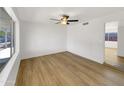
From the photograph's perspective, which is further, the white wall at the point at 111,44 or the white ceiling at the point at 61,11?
the white wall at the point at 111,44

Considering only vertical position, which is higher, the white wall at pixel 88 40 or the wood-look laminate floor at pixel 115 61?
the white wall at pixel 88 40

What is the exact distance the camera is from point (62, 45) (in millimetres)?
9039

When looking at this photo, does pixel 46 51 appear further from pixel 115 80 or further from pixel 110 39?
pixel 110 39

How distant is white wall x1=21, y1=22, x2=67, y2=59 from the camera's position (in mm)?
6664

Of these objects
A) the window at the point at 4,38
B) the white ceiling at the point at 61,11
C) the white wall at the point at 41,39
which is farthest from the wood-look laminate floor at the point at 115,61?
the window at the point at 4,38

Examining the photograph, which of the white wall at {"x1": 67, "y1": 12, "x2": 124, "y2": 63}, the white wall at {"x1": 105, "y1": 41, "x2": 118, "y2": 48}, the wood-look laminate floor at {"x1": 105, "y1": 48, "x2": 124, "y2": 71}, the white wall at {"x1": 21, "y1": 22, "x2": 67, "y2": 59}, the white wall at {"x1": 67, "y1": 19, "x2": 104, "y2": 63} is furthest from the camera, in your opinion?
the white wall at {"x1": 105, "y1": 41, "x2": 118, "y2": 48}

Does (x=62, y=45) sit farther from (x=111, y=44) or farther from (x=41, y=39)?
(x=111, y=44)

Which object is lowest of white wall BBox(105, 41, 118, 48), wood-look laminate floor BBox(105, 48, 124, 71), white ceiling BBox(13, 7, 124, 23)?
wood-look laminate floor BBox(105, 48, 124, 71)

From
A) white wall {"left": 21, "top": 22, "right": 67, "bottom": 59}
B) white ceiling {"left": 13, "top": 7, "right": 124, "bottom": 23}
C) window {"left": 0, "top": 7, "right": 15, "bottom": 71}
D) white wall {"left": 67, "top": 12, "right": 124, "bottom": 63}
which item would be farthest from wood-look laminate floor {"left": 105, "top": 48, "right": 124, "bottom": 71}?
window {"left": 0, "top": 7, "right": 15, "bottom": 71}

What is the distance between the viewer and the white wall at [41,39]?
6664mm

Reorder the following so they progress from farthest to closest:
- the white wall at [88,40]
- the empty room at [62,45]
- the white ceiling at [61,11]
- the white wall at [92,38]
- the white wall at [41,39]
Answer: the white wall at [41,39], the white wall at [88,40], the white wall at [92,38], the white ceiling at [61,11], the empty room at [62,45]

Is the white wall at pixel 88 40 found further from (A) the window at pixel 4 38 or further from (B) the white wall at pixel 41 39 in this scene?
(A) the window at pixel 4 38

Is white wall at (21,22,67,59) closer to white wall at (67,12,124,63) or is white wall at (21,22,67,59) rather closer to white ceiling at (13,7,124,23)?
white wall at (67,12,124,63)
